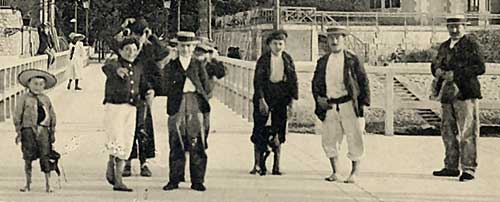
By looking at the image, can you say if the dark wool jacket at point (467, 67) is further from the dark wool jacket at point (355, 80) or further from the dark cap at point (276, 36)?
the dark cap at point (276, 36)

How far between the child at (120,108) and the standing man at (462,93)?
11.6 ft

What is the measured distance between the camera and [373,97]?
20.6 m

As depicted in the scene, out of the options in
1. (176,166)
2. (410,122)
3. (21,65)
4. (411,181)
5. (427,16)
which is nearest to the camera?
(176,166)

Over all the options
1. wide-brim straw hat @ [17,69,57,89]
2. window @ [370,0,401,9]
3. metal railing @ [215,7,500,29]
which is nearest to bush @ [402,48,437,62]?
metal railing @ [215,7,500,29]

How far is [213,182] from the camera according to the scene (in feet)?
36.4

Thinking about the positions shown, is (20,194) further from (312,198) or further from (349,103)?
(349,103)

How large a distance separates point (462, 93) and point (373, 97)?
9.10 metres

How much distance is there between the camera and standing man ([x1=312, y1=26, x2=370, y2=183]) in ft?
36.2

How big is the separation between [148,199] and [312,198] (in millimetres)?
1558

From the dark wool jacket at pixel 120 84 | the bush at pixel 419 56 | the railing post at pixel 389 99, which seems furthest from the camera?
the bush at pixel 419 56

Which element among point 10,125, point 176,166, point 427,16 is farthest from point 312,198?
point 427,16

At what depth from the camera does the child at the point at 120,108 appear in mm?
10234

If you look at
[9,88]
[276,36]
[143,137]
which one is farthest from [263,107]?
[9,88]

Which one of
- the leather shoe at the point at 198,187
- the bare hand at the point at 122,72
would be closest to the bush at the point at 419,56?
the leather shoe at the point at 198,187
